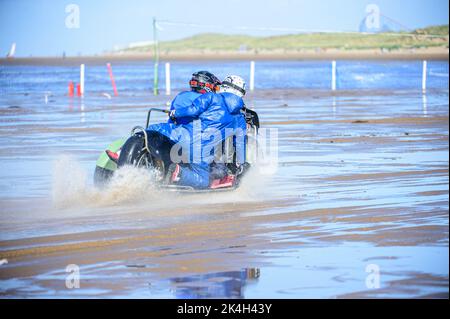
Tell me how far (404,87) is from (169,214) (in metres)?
35.9

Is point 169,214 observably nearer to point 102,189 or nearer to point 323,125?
point 102,189

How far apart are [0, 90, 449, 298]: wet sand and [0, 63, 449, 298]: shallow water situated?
0.01m

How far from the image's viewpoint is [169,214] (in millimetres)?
11352

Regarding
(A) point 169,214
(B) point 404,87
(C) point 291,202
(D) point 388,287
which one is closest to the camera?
(D) point 388,287

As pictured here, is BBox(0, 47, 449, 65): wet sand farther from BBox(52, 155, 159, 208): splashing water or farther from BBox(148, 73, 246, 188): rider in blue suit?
BBox(52, 155, 159, 208): splashing water

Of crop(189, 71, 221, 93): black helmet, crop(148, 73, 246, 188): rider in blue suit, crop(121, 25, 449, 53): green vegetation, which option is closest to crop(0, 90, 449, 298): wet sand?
crop(148, 73, 246, 188): rider in blue suit

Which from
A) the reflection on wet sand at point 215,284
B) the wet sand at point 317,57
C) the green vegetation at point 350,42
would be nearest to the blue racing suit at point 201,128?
the reflection on wet sand at point 215,284

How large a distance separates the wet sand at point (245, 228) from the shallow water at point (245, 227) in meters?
0.01

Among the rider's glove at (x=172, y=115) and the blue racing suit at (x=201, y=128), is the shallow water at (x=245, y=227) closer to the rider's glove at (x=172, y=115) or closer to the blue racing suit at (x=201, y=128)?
the blue racing suit at (x=201, y=128)

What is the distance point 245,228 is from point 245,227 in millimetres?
55

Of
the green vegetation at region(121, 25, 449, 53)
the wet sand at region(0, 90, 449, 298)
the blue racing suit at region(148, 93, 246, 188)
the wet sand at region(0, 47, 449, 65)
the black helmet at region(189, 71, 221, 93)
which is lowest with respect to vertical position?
the wet sand at region(0, 90, 449, 298)

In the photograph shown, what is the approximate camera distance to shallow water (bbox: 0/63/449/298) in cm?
814

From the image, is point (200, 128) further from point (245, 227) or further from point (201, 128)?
point (245, 227)
